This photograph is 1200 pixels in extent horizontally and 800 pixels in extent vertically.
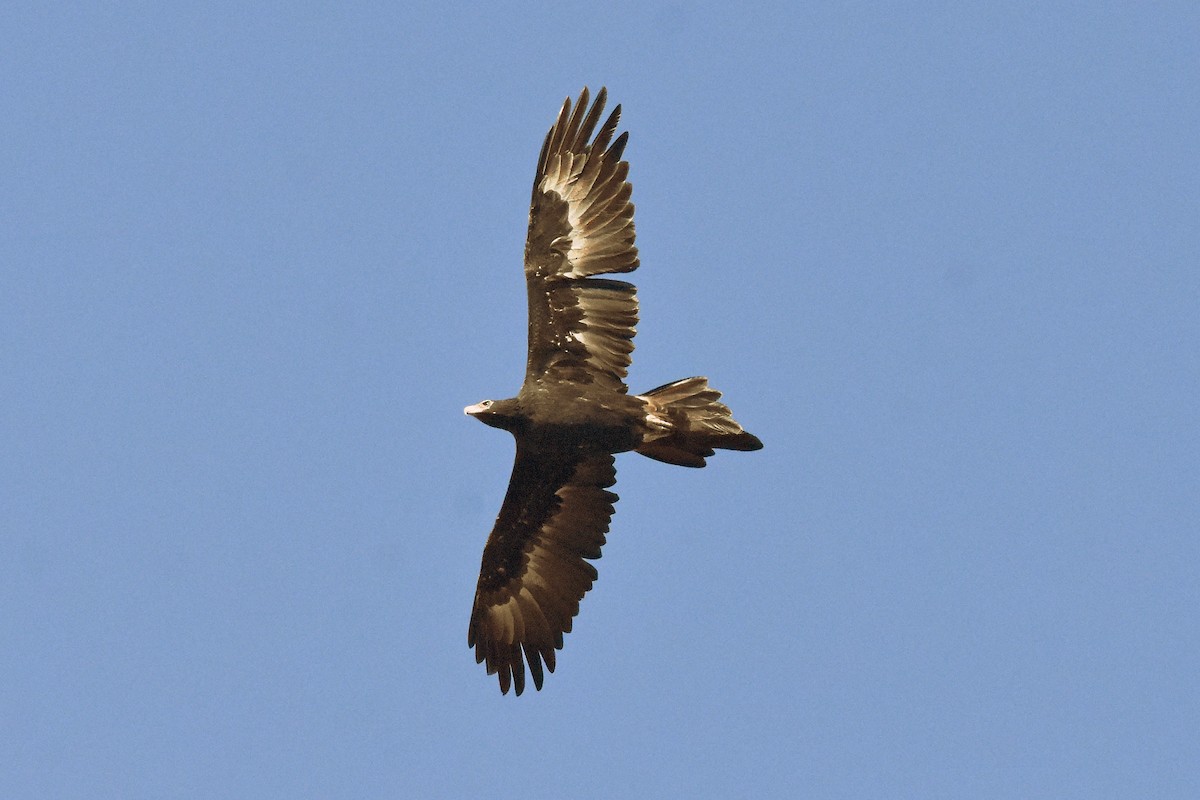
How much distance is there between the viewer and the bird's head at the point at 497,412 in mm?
19109

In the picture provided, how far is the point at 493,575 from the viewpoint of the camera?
20719mm

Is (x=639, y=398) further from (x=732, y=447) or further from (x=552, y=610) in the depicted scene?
(x=552, y=610)

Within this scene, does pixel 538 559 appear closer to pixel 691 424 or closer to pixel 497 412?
pixel 497 412

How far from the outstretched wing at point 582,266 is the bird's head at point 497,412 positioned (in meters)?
0.36

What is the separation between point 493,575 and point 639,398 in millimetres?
3134

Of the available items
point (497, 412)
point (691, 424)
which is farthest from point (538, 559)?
point (691, 424)

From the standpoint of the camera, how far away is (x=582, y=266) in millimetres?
19000

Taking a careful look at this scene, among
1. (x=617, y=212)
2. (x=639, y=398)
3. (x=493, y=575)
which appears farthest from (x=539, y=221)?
(x=493, y=575)

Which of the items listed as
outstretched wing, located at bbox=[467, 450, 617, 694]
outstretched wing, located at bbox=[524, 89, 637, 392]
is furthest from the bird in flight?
outstretched wing, located at bbox=[467, 450, 617, 694]

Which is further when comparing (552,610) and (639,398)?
(552,610)

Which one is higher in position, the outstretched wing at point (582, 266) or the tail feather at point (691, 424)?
the outstretched wing at point (582, 266)

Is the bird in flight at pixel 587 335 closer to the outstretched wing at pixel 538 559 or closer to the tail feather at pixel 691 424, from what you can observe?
the tail feather at pixel 691 424

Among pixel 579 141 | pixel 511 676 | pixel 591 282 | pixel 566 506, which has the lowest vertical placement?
pixel 511 676

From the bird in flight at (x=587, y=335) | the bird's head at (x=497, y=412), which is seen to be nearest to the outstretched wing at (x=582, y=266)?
the bird in flight at (x=587, y=335)
